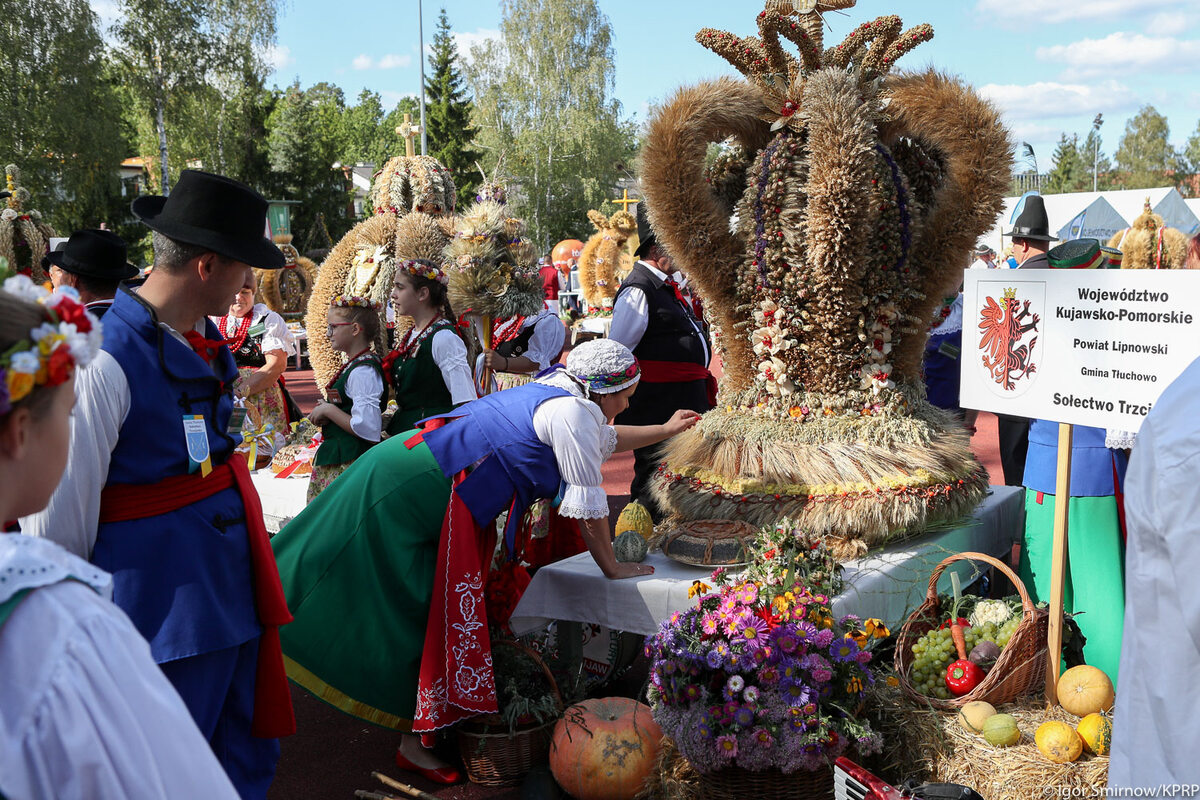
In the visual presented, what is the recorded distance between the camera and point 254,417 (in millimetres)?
6070

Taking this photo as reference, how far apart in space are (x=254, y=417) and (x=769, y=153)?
3865 millimetres

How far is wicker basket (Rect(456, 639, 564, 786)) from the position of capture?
326cm

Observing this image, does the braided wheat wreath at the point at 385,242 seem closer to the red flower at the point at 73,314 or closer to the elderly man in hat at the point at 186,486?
the elderly man in hat at the point at 186,486

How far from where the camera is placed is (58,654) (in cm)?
93

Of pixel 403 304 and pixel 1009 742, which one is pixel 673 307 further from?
pixel 1009 742

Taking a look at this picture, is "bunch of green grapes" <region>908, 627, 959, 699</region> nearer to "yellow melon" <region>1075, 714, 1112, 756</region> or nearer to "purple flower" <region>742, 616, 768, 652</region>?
"yellow melon" <region>1075, 714, 1112, 756</region>

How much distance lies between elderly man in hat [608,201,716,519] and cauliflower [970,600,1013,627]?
7.52ft

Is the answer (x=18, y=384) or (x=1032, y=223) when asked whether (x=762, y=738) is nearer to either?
(x=18, y=384)

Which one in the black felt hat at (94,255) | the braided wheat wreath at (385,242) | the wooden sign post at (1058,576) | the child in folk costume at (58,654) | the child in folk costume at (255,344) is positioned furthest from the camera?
the braided wheat wreath at (385,242)

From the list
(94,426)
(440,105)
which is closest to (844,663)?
(94,426)

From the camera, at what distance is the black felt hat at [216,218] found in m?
2.32

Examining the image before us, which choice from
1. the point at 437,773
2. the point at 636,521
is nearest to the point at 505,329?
the point at 636,521

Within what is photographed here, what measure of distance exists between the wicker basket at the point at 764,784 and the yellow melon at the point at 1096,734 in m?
0.76

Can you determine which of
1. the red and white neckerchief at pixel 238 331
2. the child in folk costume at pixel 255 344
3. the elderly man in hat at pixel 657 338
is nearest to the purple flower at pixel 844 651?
the elderly man in hat at pixel 657 338
